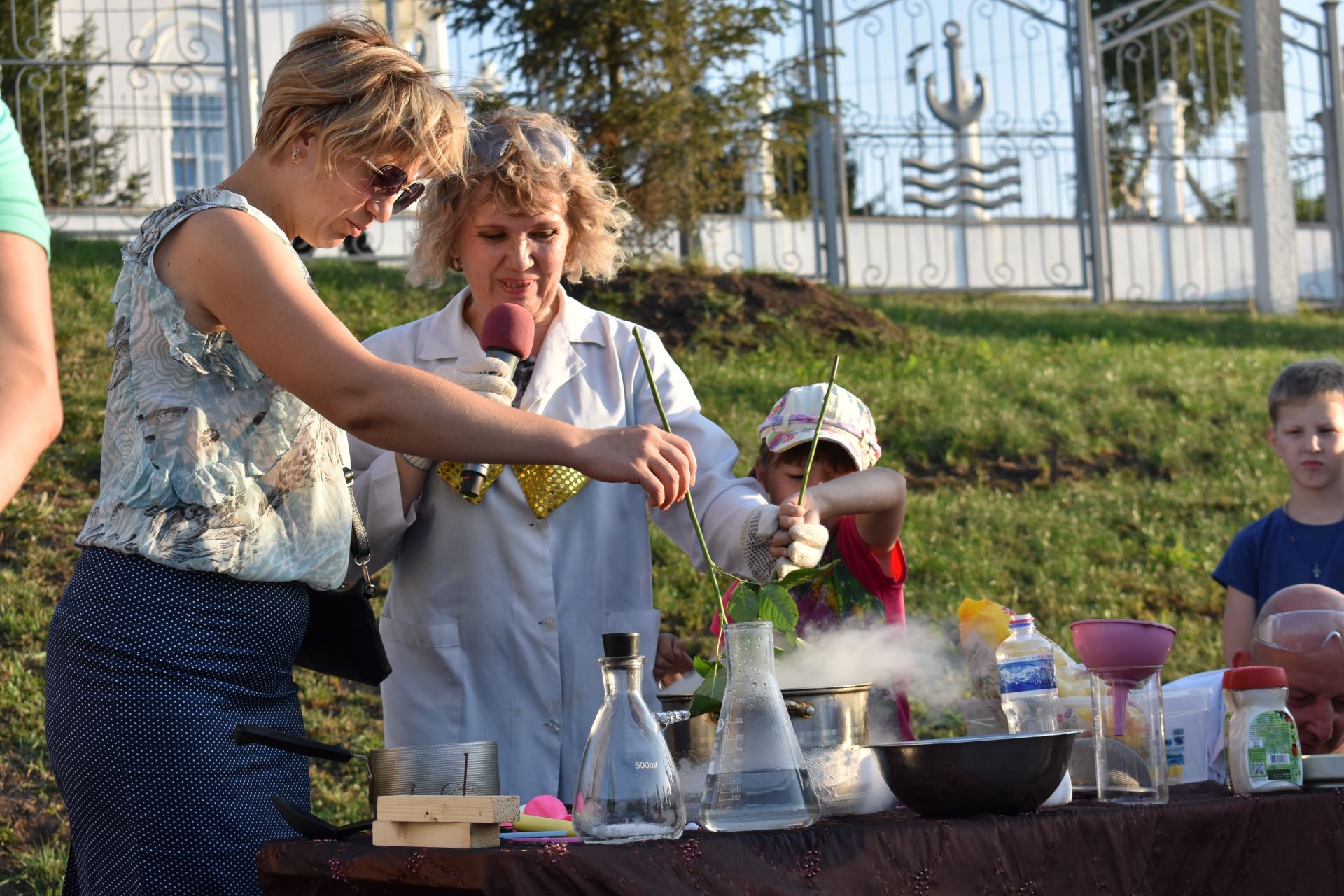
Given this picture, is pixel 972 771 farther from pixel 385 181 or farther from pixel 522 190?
pixel 522 190

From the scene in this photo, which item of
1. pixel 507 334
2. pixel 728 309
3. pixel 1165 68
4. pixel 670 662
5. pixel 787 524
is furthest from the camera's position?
pixel 1165 68

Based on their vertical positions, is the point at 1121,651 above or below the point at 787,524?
below

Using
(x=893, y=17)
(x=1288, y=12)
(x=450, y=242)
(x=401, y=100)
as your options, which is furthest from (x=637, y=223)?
(x=1288, y=12)

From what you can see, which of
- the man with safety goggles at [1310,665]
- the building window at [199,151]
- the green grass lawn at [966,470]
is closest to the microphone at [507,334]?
the man with safety goggles at [1310,665]

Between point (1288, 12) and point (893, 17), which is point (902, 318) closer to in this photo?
point (893, 17)

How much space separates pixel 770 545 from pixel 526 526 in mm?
603

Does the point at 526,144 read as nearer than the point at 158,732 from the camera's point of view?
No

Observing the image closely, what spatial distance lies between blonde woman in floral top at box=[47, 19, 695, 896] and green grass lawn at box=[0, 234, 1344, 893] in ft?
8.04

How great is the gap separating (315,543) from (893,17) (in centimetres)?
1180

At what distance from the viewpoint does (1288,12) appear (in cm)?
1388

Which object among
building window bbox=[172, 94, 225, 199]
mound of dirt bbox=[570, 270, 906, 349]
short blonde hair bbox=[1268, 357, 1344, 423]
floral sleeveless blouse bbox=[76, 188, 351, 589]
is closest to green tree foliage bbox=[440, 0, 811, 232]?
mound of dirt bbox=[570, 270, 906, 349]

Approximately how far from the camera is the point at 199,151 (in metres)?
11.6

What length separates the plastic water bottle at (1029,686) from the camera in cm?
223

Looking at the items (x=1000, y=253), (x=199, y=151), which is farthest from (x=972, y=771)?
(x=1000, y=253)
